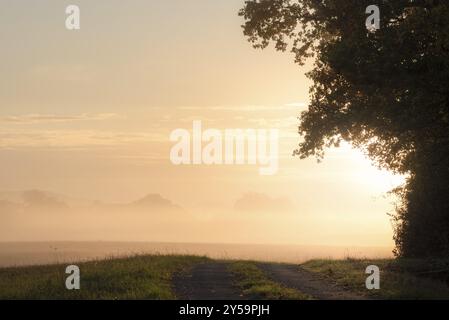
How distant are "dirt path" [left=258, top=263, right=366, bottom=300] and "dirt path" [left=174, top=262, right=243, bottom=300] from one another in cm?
240

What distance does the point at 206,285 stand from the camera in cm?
2714

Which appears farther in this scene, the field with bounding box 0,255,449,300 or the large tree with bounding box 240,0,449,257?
the large tree with bounding box 240,0,449,257

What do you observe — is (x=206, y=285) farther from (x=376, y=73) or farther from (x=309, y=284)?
(x=376, y=73)

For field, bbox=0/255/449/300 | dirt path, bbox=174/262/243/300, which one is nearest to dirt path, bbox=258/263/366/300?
field, bbox=0/255/449/300

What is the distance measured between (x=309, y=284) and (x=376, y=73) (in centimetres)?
995

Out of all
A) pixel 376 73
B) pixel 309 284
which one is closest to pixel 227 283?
pixel 309 284

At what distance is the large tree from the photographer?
101ft

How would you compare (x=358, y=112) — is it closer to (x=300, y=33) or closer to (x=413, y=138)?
(x=413, y=138)

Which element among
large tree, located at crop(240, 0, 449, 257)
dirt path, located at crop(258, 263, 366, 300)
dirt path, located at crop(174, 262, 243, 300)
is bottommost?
dirt path, located at crop(258, 263, 366, 300)

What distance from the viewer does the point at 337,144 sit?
36719 millimetres

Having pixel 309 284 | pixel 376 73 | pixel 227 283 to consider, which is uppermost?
pixel 376 73

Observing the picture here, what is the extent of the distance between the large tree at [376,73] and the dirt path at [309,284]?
6323mm

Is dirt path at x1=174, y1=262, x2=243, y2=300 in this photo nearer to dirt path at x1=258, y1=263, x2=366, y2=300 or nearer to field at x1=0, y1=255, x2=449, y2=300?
field at x1=0, y1=255, x2=449, y2=300
